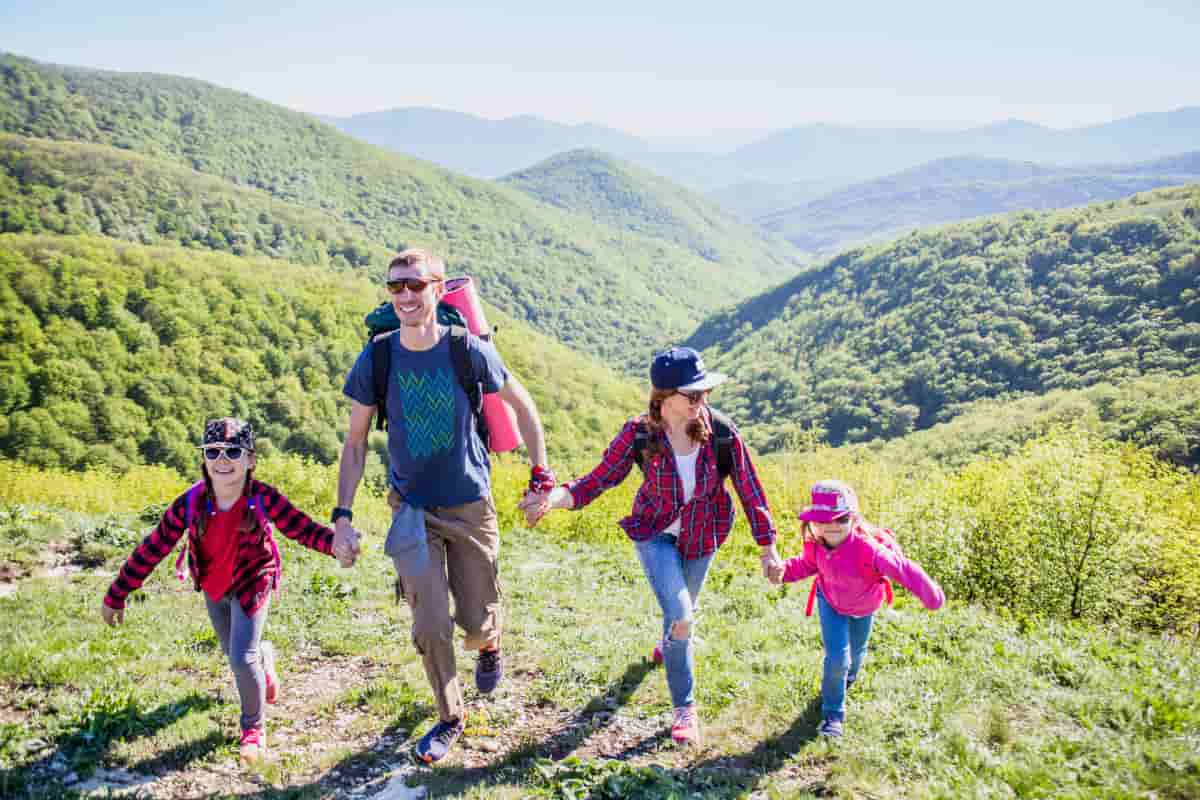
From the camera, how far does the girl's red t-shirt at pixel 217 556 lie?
468 cm

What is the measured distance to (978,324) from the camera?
11794 cm

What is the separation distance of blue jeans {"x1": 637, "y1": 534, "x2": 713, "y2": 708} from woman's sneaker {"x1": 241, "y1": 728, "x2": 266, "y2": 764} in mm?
2590

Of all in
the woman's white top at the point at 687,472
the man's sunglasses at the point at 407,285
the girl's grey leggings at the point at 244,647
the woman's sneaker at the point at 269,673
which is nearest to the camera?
the man's sunglasses at the point at 407,285

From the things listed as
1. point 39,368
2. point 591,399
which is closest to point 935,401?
point 591,399

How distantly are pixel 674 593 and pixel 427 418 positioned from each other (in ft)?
5.83

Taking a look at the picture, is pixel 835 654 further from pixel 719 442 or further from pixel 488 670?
pixel 488 670

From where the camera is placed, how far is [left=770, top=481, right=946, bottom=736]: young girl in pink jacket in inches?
184

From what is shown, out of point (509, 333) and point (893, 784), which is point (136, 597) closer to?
point (893, 784)

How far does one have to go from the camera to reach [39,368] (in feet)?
204

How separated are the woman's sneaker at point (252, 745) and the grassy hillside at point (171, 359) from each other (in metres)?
54.1

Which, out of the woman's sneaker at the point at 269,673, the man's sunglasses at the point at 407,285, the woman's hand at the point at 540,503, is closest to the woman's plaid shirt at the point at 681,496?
the woman's hand at the point at 540,503

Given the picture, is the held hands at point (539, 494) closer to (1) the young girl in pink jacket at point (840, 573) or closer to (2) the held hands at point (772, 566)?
(2) the held hands at point (772, 566)

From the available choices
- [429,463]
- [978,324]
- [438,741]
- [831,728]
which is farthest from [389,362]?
[978,324]

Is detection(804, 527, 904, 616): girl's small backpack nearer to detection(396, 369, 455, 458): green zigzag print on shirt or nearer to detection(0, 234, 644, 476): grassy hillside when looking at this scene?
detection(396, 369, 455, 458): green zigzag print on shirt
